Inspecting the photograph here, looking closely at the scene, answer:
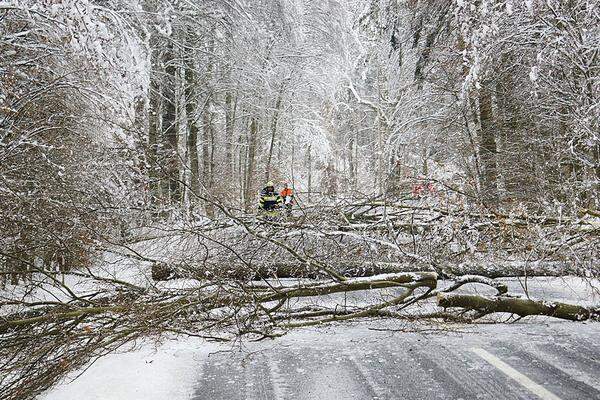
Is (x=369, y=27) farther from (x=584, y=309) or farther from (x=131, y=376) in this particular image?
(x=131, y=376)

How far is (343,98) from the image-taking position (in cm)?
2711

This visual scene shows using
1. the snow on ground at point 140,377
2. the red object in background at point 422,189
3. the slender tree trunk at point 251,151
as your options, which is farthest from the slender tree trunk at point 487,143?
the slender tree trunk at point 251,151

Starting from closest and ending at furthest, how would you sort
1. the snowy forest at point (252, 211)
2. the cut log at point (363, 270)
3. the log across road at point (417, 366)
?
1. the log across road at point (417, 366)
2. the snowy forest at point (252, 211)
3. the cut log at point (363, 270)

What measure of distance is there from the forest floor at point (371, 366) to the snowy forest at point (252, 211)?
0.88 ft

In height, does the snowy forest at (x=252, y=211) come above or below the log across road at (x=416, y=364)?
above

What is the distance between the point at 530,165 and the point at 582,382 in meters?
8.65

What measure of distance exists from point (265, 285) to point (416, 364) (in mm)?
1794

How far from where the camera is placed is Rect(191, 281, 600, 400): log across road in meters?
4.43

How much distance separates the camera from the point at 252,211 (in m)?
7.58

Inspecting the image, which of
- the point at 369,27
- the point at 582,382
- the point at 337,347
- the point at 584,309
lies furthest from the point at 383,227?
the point at 369,27

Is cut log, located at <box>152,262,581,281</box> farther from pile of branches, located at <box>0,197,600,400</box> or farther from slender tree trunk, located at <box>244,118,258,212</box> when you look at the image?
slender tree trunk, located at <box>244,118,258,212</box>

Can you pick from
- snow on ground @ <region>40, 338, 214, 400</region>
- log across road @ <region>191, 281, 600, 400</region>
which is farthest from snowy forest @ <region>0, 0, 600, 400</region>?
log across road @ <region>191, 281, 600, 400</region>

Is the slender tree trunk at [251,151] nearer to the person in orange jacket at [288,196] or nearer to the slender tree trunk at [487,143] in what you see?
the person in orange jacket at [288,196]

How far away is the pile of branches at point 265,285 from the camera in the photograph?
4.69m
